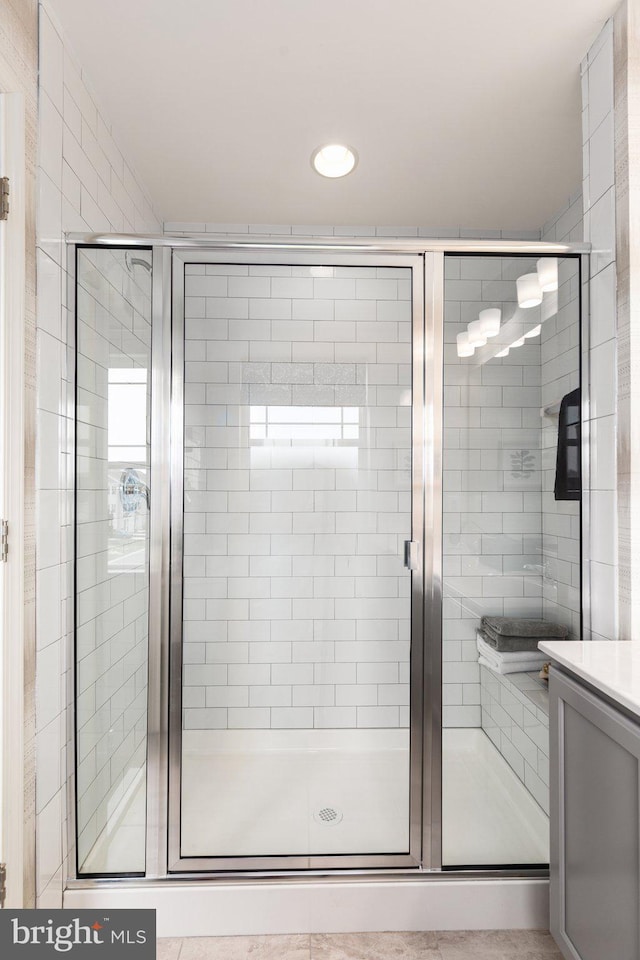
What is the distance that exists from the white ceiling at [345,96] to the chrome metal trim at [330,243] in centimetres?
54

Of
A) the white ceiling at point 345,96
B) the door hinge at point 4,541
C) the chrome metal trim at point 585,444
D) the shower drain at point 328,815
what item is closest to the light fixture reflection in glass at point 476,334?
the chrome metal trim at point 585,444

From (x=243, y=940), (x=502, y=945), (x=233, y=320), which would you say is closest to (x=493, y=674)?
(x=502, y=945)

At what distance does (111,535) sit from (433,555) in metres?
0.99

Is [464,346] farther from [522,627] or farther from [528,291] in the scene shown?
[522,627]

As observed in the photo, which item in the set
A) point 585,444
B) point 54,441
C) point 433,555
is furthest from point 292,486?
point 585,444

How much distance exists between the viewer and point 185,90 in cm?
189

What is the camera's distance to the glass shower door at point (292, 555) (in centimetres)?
176

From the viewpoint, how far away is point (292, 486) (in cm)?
180

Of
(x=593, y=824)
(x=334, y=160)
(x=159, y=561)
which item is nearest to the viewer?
(x=593, y=824)

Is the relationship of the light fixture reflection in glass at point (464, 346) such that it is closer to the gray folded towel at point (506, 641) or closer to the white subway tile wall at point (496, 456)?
the white subway tile wall at point (496, 456)

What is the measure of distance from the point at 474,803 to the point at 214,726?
2.75 ft

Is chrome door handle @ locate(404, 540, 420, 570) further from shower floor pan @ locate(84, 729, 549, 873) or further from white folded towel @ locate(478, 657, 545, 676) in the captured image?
shower floor pan @ locate(84, 729, 549, 873)

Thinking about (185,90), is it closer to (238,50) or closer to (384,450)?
(238,50)

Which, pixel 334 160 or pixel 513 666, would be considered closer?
pixel 513 666
